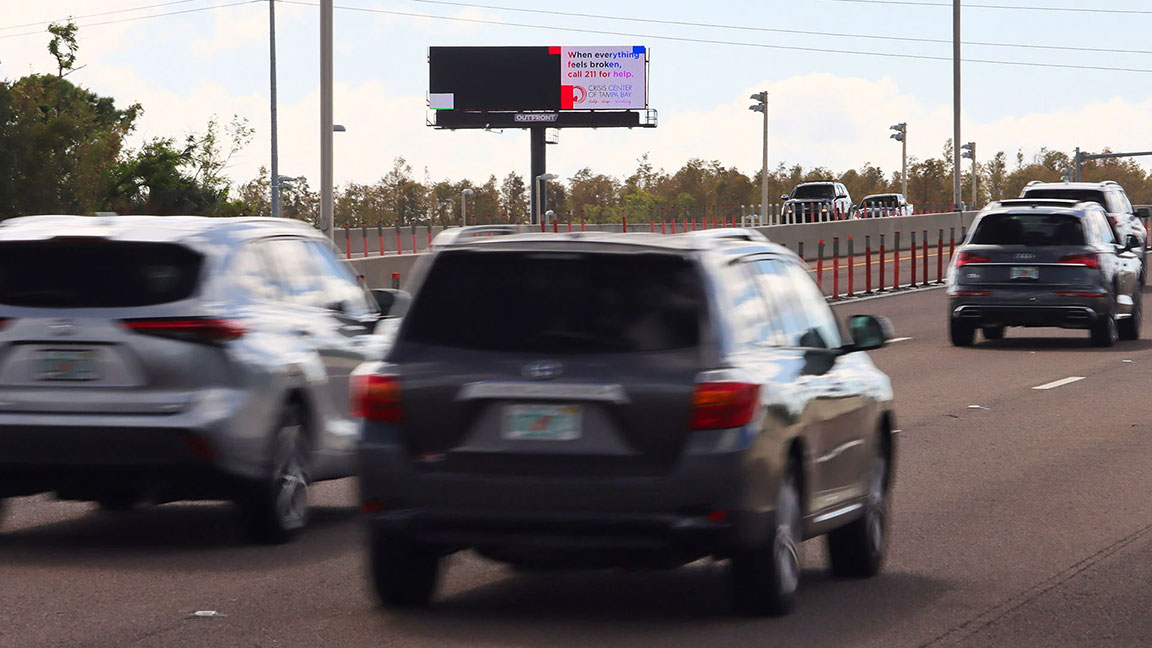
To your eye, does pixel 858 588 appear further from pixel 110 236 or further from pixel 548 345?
pixel 110 236

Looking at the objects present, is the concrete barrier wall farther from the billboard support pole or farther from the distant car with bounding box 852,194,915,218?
the billboard support pole

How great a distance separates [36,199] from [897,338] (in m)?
30.7

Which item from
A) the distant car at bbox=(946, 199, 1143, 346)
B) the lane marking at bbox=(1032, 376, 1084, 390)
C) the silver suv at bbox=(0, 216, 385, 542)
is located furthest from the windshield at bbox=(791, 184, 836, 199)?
the silver suv at bbox=(0, 216, 385, 542)

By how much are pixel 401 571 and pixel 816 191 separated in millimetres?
65160

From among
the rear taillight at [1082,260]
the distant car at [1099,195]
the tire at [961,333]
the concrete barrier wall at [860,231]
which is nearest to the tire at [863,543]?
the rear taillight at [1082,260]

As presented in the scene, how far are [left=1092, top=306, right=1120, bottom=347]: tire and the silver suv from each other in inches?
637

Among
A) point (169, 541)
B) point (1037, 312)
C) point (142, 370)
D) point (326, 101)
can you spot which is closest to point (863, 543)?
point (142, 370)

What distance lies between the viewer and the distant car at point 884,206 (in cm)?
7381

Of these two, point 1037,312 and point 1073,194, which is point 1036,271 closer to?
point 1037,312

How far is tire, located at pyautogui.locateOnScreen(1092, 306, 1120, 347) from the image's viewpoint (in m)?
24.1

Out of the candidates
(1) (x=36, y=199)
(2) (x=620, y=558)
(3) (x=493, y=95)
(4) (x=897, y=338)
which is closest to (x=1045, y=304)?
(4) (x=897, y=338)

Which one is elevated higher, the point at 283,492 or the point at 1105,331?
the point at 283,492

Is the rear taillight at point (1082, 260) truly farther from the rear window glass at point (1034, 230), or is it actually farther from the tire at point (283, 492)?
the tire at point (283, 492)

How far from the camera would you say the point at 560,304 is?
7.46 metres
